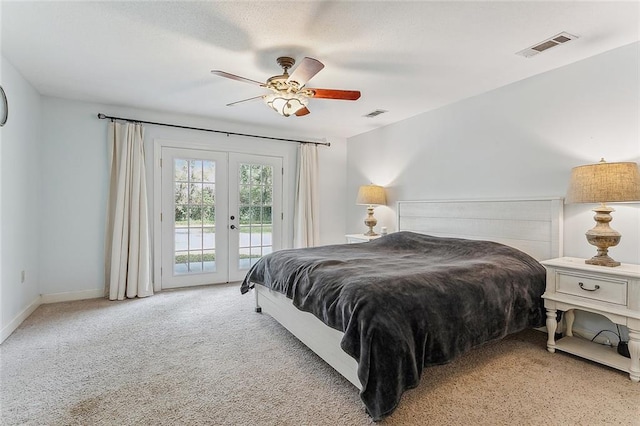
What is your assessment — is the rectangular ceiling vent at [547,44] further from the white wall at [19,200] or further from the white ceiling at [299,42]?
the white wall at [19,200]

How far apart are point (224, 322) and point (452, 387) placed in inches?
84.1

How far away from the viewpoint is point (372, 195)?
4781mm

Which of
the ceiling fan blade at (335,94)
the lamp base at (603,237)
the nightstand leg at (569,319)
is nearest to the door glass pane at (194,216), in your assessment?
the ceiling fan blade at (335,94)

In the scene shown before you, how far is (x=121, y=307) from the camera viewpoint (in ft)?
12.1

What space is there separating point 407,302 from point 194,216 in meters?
3.60

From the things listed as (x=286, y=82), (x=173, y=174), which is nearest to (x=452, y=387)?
(x=286, y=82)

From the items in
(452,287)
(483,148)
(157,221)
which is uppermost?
(483,148)

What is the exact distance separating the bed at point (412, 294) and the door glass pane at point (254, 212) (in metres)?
1.65

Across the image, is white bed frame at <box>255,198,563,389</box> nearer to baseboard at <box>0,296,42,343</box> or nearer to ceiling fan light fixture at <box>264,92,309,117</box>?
ceiling fan light fixture at <box>264,92,309,117</box>

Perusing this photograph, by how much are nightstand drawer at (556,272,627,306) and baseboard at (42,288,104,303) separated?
493 centimetres

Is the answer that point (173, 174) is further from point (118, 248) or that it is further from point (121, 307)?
point (121, 307)

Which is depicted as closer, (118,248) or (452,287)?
(452,287)

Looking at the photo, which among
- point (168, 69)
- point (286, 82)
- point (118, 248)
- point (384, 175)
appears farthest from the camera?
point (384, 175)

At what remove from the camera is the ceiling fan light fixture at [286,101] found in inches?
108
